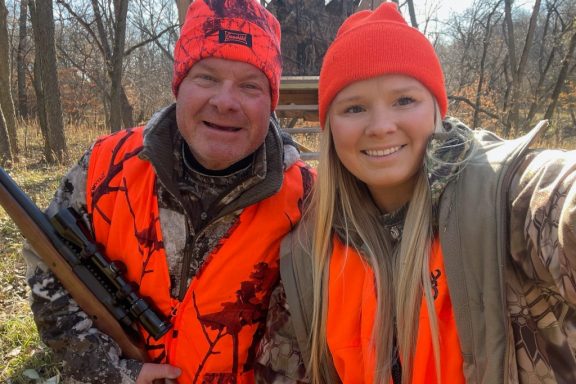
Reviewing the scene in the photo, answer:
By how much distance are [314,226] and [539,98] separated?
2306cm

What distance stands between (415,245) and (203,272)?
0.94m

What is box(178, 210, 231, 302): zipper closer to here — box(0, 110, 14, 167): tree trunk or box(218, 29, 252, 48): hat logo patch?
box(218, 29, 252, 48): hat logo patch

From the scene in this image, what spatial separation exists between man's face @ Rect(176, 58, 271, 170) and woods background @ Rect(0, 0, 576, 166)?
98.8 inches

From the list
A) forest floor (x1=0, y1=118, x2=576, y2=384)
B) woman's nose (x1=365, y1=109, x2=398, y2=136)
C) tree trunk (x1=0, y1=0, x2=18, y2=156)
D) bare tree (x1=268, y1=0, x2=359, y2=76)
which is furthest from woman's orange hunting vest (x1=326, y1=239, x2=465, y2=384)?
tree trunk (x1=0, y1=0, x2=18, y2=156)

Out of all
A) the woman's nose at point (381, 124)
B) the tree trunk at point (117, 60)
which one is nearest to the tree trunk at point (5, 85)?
the tree trunk at point (117, 60)

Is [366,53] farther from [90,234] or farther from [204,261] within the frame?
[90,234]

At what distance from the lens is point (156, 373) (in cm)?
206

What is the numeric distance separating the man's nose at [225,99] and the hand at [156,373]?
1.17 m

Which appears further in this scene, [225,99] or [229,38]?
[229,38]

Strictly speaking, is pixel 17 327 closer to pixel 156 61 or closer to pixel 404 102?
pixel 404 102

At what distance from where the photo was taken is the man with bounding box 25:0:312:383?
2084mm

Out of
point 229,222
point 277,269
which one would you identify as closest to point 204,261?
point 229,222

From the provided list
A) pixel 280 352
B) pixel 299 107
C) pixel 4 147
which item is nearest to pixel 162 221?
pixel 280 352

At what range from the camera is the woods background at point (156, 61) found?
5621mm
